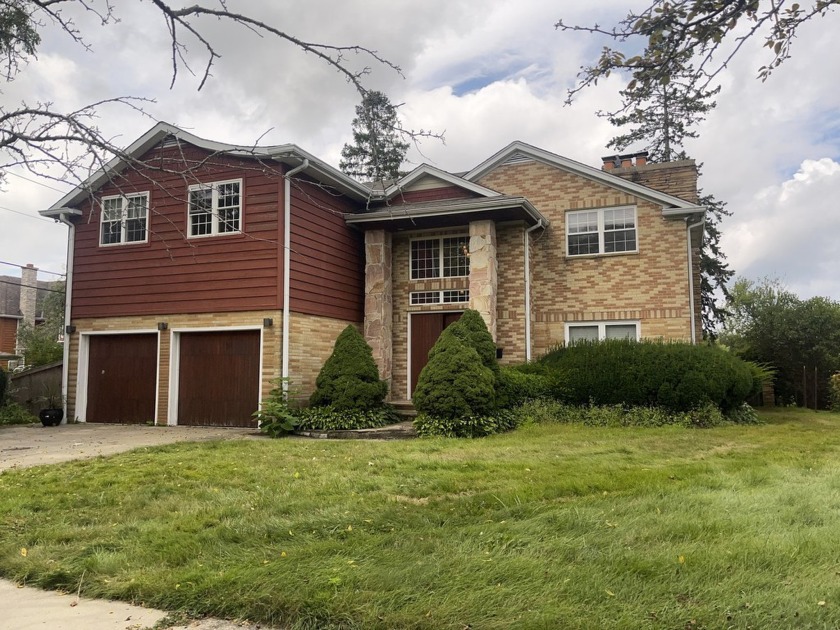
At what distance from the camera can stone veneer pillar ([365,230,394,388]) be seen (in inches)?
592

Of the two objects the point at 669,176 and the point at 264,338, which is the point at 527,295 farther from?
the point at 264,338

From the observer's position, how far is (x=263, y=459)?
818cm

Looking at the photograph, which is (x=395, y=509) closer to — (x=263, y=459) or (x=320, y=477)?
(x=320, y=477)

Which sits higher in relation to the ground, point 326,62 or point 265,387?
point 326,62

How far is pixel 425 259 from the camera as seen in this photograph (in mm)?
15922

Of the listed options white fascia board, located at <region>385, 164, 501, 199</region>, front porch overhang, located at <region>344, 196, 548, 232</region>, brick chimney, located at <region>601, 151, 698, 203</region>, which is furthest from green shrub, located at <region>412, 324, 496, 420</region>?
brick chimney, located at <region>601, 151, 698, 203</region>

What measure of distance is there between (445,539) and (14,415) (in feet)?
49.1

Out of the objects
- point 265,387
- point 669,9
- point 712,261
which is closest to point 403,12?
point 669,9

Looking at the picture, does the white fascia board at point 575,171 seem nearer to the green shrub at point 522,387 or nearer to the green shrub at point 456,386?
the green shrub at point 522,387

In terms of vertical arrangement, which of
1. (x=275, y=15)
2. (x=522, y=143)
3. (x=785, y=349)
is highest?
(x=522, y=143)

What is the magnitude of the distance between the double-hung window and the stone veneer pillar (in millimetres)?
4441

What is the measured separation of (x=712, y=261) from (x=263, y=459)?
2653 centimetres

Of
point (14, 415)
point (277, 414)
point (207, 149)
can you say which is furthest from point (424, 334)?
point (14, 415)

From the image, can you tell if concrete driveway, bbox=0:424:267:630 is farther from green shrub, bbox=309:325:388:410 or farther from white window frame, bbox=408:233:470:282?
white window frame, bbox=408:233:470:282
